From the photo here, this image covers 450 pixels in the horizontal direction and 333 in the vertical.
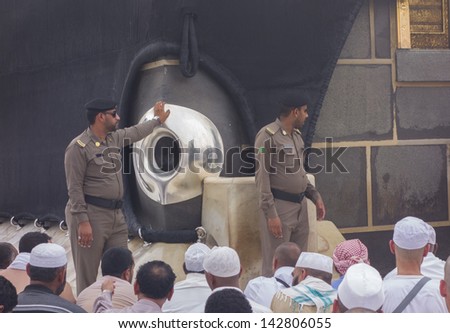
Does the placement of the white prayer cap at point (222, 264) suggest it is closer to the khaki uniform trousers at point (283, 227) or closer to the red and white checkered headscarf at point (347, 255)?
the red and white checkered headscarf at point (347, 255)

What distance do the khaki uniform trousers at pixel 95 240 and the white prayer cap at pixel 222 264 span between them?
1336mm

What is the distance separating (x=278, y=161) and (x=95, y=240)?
1175 millimetres

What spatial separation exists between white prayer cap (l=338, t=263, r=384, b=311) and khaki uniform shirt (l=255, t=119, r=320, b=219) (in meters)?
1.97

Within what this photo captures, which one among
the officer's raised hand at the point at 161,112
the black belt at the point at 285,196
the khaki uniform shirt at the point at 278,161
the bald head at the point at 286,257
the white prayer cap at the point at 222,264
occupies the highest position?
the officer's raised hand at the point at 161,112

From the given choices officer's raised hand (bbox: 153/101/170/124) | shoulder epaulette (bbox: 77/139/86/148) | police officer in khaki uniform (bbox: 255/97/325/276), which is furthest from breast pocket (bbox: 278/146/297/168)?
shoulder epaulette (bbox: 77/139/86/148)

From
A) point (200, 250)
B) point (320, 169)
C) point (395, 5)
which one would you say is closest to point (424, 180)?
point (320, 169)

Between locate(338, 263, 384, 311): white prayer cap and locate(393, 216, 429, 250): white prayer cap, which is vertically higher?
locate(393, 216, 429, 250): white prayer cap

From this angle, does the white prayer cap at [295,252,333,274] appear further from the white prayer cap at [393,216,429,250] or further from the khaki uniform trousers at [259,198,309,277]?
the khaki uniform trousers at [259,198,309,277]

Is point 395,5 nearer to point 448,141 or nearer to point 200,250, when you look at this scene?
point 448,141

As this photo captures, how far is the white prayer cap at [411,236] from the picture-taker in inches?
114

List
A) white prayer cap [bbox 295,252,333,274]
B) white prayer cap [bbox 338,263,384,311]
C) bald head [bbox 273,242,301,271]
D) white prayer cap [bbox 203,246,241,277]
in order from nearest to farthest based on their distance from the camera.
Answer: white prayer cap [bbox 338,263,384,311] → white prayer cap [bbox 203,246,241,277] → white prayer cap [bbox 295,252,333,274] → bald head [bbox 273,242,301,271]

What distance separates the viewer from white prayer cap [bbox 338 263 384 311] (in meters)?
2.33

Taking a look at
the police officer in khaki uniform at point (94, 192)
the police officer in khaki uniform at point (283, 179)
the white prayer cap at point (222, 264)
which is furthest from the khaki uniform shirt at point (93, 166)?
the white prayer cap at point (222, 264)

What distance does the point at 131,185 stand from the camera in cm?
506
